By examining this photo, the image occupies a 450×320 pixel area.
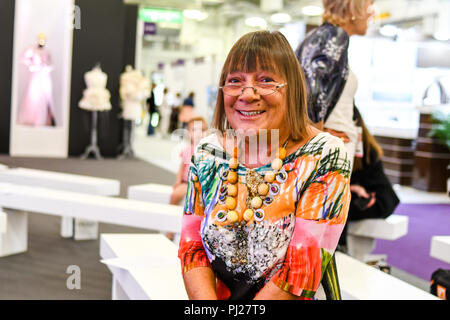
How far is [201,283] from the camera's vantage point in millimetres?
1148

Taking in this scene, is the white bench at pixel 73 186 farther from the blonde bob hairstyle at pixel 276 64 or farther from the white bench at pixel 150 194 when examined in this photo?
the blonde bob hairstyle at pixel 276 64

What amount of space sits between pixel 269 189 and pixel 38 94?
28.9 ft

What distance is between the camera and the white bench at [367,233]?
10.6 ft

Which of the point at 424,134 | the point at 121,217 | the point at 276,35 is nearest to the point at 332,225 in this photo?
the point at 276,35

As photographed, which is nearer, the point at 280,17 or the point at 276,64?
the point at 276,64

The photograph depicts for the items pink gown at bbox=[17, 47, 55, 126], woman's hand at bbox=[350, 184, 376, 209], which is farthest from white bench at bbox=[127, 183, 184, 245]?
pink gown at bbox=[17, 47, 55, 126]

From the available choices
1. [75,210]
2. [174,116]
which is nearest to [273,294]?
[75,210]

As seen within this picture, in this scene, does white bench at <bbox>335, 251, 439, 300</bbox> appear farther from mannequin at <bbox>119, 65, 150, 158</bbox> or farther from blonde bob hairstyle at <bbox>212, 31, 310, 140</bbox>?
mannequin at <bbox>119, 65, 150, 158</bbox>

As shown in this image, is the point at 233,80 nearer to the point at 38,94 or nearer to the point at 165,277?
the point at 165,277

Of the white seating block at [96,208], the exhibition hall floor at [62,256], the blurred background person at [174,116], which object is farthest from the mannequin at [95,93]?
the blurred background person at [174,116]

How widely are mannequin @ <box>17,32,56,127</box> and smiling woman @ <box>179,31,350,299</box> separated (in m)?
8.23

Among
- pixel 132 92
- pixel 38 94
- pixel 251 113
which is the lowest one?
pixel 38 94

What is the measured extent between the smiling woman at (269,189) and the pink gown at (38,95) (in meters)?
8.23
